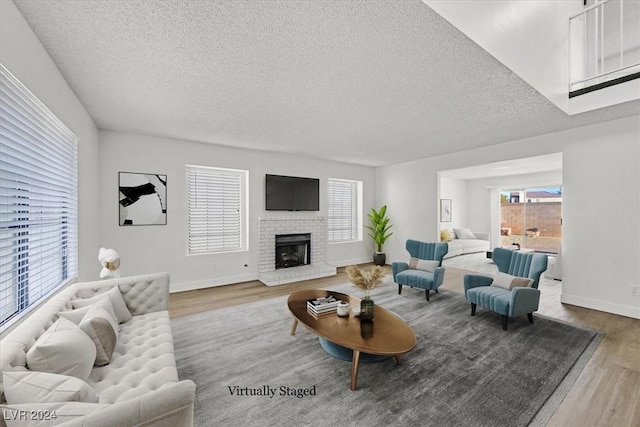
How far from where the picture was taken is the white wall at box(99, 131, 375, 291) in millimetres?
4027

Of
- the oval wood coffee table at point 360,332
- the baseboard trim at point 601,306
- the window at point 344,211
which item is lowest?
the baseboard trim at point 601,306

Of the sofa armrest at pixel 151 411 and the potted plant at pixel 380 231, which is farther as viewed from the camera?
the potted plant at pixel 380 231

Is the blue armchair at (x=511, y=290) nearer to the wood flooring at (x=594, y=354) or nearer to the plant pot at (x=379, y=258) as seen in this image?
the wood flooring at (x=594, y=354)

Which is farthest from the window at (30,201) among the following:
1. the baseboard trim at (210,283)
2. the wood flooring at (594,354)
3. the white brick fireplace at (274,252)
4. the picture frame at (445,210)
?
the picture frame at (445,210)

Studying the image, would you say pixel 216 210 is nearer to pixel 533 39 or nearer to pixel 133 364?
pixel 133 364

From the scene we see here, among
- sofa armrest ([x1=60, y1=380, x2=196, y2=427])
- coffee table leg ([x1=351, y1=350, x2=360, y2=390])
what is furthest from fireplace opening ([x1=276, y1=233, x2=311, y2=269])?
sofa armrest ([x1=60, y1=380, x2=196, y2=427])

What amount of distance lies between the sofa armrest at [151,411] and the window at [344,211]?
5.54m

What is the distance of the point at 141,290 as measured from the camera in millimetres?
2582

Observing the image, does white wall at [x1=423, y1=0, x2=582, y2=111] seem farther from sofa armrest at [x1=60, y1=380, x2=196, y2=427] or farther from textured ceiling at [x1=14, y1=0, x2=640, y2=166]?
sofa armrest at [x1=60, y1=380, x2=196, y2=427]

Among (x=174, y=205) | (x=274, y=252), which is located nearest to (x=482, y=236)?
(x=274, y=252)

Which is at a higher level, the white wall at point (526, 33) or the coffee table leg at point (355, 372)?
the white wall at point (526, 33)

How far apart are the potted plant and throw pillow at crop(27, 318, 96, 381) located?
5.97m

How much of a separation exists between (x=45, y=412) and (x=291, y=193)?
489 cm

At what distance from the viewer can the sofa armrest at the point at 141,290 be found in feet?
8.10
